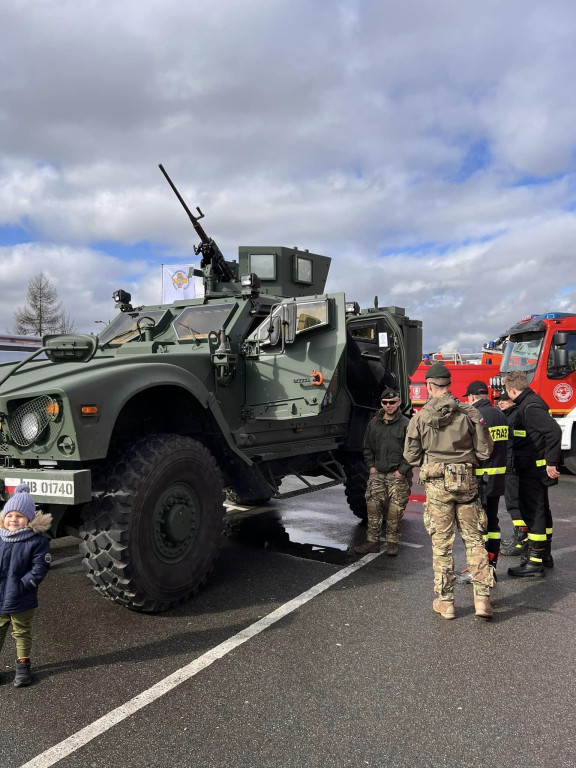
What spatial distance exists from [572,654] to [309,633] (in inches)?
58.9

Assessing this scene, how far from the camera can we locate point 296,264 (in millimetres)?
7238

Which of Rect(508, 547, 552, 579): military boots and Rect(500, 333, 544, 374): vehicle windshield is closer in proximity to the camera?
Rect(508, 547, 552, 579): military boots

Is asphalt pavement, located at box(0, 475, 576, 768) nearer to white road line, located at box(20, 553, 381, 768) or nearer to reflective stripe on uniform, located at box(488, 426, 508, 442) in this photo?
white road line, located at box(20, 553, 381, 768)

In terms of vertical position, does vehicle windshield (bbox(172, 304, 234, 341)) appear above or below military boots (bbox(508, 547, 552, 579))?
above

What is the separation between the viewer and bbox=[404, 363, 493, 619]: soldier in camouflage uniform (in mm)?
4090

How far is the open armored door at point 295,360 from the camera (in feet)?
16.9

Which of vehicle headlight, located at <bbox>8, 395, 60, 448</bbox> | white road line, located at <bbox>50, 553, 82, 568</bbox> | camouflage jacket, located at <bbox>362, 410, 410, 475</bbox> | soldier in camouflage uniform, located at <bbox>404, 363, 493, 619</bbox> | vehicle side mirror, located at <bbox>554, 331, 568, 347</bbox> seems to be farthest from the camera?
vehicle side mirror, located at <bbox>554, 331, 568, 347</bbox>

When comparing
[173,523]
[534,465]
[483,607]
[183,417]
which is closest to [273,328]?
[183,417]

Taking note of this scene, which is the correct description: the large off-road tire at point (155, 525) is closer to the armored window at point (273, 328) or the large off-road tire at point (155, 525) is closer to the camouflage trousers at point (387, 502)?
the armored window at point (273, 328)

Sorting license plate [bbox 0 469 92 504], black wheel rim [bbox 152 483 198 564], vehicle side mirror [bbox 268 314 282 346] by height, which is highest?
vehicle side mirror [bbox 268 314 282 346]

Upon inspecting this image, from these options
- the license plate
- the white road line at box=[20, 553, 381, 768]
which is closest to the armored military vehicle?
the license plate

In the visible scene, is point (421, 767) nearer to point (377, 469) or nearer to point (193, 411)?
point (193, 411)

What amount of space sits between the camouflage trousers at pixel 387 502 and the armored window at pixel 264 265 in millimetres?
2690

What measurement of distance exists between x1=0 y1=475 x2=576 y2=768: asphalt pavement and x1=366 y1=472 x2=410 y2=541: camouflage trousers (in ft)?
1.80
